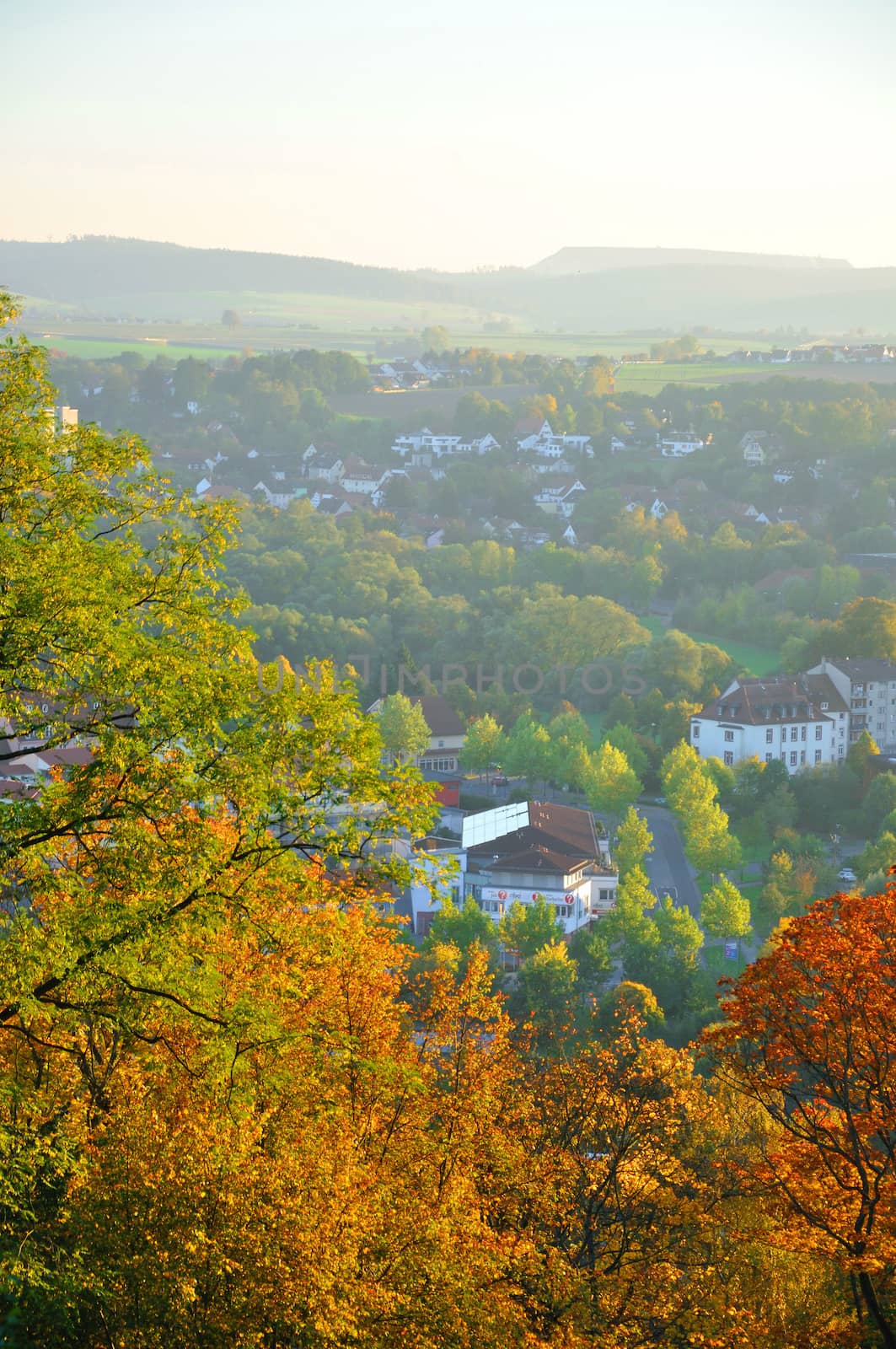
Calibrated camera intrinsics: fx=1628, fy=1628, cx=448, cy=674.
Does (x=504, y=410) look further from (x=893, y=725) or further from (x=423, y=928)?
(x=423, y=928)

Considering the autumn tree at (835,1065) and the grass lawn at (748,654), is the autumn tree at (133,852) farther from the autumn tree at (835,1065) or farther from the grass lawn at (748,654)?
the grass lawn at (748,654)

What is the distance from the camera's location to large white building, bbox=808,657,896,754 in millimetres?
66438

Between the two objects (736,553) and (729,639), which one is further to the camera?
(736,553)

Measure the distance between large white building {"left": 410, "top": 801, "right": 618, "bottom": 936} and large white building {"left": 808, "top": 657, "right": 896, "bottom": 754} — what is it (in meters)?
22.0

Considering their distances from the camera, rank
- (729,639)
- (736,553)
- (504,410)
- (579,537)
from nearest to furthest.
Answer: (729,639) → (736,553) → (579,537) → (504,410)

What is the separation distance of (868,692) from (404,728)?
20.1 m

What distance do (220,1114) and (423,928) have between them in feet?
106

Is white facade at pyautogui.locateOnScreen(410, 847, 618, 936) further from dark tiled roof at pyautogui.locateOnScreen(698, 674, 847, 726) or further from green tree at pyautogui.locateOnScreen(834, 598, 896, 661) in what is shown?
green tree at pyautogui.locateOnScreen(834, 598, 896, 661)

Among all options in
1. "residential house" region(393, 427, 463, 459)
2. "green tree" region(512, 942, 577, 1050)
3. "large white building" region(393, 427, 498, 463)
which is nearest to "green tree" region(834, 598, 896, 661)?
"green tree" region(512, 942, 577, 1050)

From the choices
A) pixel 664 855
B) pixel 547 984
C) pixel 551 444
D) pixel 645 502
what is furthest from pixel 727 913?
pixel 551 444

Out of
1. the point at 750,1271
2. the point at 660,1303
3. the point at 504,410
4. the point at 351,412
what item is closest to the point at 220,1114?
the point at 660,1303

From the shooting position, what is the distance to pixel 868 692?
6694 cm

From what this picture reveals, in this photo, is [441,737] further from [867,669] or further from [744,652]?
[744,652]

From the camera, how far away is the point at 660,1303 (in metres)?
11.2
